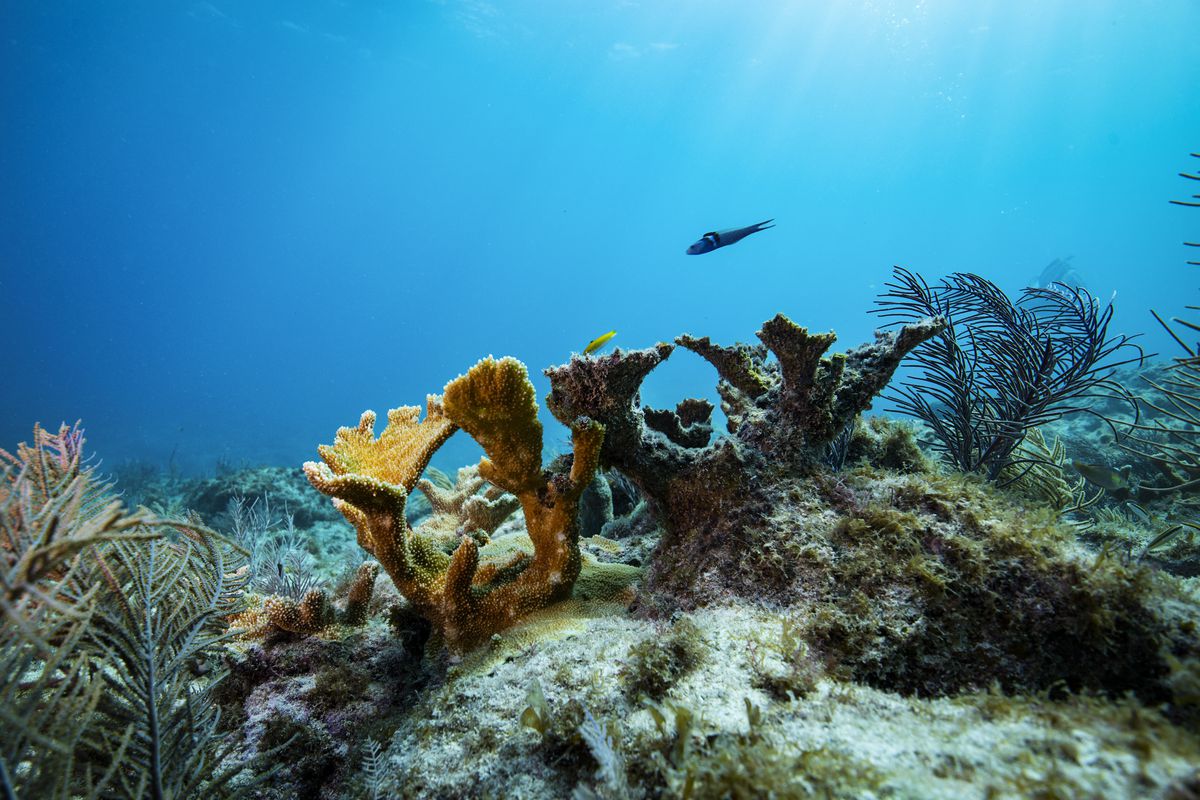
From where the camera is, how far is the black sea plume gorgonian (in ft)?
12.8

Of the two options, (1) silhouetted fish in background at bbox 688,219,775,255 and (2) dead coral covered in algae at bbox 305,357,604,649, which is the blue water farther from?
(2) dead coral covered in algae at bbox 305,357,604,649

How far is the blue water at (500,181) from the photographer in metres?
51.4

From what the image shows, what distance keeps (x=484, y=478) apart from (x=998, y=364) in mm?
4534

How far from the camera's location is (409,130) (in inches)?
3573

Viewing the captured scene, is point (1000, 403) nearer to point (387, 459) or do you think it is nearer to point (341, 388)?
point (387, 459)

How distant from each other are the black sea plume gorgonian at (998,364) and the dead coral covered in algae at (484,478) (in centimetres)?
331

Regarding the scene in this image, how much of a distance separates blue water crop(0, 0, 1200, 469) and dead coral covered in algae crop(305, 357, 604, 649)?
22319mm

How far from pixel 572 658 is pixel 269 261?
15254 cm

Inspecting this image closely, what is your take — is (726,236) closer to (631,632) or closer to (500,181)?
(631,632)

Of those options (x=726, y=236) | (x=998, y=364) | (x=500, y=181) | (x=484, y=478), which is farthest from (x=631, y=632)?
(x=500, y=181)

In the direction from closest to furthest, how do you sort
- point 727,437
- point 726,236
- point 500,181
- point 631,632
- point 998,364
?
point 631,632, point 727,437, point 998,364, point 726,236, point 500,181

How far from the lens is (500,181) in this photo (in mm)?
115875

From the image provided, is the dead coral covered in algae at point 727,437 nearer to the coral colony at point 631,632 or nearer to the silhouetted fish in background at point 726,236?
the coral colony at point 631,632

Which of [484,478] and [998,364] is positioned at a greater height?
[998,364]
